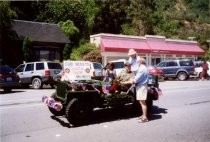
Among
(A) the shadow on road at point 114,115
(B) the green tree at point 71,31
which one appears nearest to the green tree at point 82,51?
(B) the green tree at point 71,31

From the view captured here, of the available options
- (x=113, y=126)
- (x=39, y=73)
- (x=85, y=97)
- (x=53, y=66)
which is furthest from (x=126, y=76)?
(x=39, y=73)

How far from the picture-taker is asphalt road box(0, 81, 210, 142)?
7.70 metres

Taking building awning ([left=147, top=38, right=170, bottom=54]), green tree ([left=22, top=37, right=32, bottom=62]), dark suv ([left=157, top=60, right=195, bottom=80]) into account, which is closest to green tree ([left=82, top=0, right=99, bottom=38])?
building awning ([left=147, top=38, right=170, bottom=54])

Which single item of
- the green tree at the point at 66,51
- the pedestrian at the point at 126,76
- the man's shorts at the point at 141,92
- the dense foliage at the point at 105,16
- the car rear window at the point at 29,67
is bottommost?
the man's shorts at the point at 141,92

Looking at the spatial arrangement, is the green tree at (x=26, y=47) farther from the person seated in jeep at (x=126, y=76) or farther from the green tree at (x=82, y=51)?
the person seated in jeep at (x=126, y=76)

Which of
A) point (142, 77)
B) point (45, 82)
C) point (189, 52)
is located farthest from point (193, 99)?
point (189, 52)

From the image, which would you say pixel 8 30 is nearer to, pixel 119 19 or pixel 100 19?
pixel 100 19

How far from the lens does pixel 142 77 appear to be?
30.8 ft

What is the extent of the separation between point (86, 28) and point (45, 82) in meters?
25.7

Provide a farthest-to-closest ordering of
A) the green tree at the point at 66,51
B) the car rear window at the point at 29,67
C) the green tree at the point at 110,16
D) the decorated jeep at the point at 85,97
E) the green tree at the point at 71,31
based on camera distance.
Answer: the green tree at the point at 110,16
the green tree at the point at 71,31
the green tree at the point at 66,51
the car rear window at the point at 29,67
the decorated jeep at the point at 85,97

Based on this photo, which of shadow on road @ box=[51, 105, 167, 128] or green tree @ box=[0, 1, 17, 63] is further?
green tree @ box=[0, 1, 17, 63]

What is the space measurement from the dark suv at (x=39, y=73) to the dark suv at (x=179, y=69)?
1186 centimetres

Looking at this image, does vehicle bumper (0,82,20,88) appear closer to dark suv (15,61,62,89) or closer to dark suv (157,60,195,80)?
dark suv (15,61,62,89)

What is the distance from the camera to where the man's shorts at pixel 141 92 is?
940 centimetres
